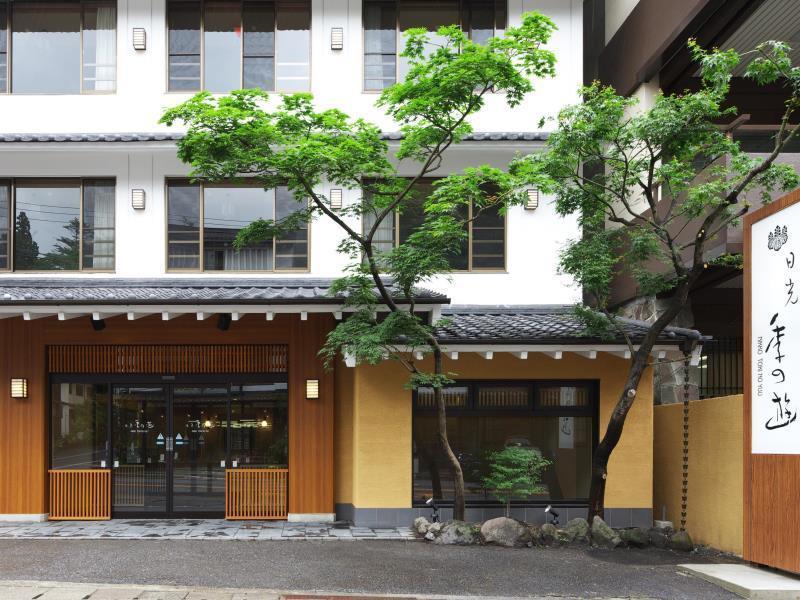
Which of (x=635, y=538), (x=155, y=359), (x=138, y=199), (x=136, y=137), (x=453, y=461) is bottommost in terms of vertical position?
(x=635, y=538)

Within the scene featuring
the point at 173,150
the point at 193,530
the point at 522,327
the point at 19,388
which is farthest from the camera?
the point at 173,150

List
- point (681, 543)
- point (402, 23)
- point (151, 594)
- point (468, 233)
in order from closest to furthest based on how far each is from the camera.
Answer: point (151, 594) → point (681, 543) → point (468, 233) → point (402, 23)

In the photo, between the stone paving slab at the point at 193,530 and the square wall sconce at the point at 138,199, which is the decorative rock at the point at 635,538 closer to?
the stone paving slab at the point at 193,530

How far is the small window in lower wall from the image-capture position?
40.8 feet

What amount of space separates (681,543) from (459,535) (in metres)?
3.35

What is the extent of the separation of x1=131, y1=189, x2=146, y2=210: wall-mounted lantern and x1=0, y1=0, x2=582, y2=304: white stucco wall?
0.13 meters

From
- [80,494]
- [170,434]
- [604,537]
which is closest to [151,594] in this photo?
[170,434]

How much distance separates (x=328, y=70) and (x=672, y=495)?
34.4ft

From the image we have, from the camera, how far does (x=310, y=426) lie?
1316cm

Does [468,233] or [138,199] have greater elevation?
[138,199]

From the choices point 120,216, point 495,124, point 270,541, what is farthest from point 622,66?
point 270,541

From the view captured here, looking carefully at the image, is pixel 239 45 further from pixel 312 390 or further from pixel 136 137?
pixel 312 390

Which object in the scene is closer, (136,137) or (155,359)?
(155,359)

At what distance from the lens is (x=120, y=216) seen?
47.0 feet
